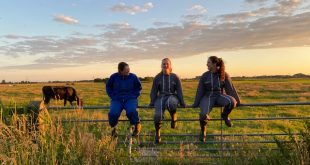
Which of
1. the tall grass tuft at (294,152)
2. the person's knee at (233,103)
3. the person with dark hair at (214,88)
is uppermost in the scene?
the person with dark hair at (214,88)

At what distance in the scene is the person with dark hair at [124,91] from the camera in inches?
305

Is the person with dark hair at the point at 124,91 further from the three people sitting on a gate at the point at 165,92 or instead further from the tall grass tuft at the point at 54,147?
the tall grass tuft at the point at 54,147

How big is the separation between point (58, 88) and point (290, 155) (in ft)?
79.3

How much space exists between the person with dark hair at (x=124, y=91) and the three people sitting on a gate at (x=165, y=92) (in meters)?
0.36

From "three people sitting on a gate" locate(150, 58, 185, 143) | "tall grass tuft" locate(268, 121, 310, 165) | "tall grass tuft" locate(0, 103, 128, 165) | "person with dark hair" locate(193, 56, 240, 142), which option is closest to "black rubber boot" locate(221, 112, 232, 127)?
"person with dark hair" locate(193, 56, 240, 142)

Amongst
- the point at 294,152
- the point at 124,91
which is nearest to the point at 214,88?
the point at 124,91

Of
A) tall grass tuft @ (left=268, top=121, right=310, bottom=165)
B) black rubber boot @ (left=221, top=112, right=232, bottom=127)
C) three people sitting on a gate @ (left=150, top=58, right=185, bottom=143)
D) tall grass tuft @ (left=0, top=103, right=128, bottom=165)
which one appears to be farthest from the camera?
three people sitting on a gate @ (left=150, top=58, right=185, bottom=143)

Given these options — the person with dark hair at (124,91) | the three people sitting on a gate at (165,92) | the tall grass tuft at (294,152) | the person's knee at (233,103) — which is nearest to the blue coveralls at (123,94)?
the person with dark hair at (124,91)

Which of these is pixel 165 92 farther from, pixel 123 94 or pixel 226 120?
pixel 226 120

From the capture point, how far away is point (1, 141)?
5.81 meters

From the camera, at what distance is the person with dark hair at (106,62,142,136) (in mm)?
7734

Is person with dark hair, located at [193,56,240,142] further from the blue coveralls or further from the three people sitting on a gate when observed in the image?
the blue coveralls

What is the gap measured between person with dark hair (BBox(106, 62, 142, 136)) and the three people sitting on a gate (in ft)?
1.18

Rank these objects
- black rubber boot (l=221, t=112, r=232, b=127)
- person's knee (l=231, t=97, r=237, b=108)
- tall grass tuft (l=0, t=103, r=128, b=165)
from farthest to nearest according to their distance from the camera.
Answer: black rubber boot (l=221, t=112, r=232, b=127), person's knee (l=231, t=97, r=237, b=108), tall grass tuft (l=0, t=103, r=128, b=165)
